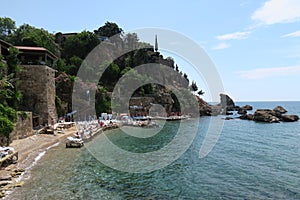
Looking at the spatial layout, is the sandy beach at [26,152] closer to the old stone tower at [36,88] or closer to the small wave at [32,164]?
the small wave at [32,164]

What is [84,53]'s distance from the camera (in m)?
51.8

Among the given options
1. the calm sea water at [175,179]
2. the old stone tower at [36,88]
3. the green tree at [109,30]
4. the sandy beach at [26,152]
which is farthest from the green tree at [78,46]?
the calm sea water at [175,179]

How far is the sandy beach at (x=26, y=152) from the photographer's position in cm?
1198

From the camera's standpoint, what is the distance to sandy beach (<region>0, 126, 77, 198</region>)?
12.0 metres

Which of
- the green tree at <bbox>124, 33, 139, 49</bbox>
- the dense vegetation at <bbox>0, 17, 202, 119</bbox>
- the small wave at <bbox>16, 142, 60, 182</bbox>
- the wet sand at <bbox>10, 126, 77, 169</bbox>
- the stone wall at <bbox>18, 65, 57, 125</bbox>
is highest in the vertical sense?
the green tree at <bbox>124, 33, 139, 49</bbox>

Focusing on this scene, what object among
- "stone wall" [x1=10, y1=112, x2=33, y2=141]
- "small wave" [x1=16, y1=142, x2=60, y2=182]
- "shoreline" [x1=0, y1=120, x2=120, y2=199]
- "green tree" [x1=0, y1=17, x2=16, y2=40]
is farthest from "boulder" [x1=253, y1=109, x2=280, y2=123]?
"green tree" [x1=0, y1=17, x2=16, y2=40]

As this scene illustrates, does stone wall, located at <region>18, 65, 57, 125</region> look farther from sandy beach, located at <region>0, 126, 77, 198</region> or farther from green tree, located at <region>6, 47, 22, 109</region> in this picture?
sandy beach, located at <region>0, 126, 77, 198</region>

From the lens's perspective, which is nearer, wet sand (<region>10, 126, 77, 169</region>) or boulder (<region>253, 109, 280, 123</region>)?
wet sand (<region>10, 126, 77, 169</region>)

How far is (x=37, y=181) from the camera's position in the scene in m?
11.9

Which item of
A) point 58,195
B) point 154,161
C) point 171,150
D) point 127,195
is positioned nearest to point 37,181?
point 58,195

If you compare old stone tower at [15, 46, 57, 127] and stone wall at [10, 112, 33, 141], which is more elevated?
old stone tower at [15, 46, 57, 127]

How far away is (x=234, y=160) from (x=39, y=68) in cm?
2098

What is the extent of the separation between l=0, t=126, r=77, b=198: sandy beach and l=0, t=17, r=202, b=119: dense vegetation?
30.4 feet

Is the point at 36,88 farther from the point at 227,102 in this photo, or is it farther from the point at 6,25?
the point at 227,102
